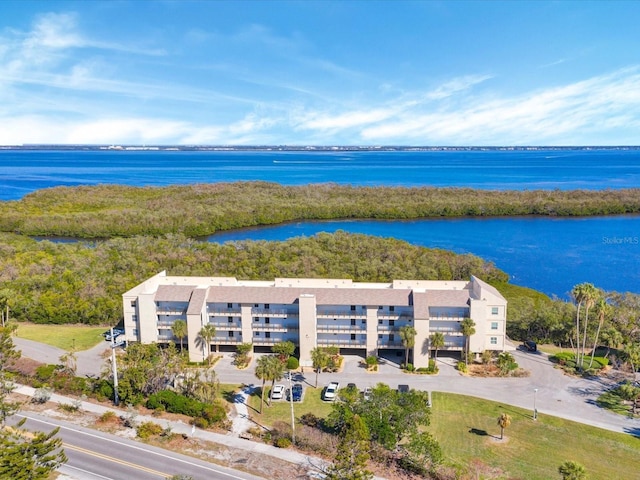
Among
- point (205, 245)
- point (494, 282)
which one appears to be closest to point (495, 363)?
point (494, 282)

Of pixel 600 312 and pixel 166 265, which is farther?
pixel 166 265

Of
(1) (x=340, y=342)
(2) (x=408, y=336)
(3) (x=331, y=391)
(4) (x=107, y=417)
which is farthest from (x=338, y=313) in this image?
(4) (x=107, y=417)

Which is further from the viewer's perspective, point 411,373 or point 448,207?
point 448,207

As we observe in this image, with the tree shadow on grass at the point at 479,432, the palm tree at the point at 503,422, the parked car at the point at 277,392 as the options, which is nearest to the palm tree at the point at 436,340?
the tree shadow on grass at the point at 479,432

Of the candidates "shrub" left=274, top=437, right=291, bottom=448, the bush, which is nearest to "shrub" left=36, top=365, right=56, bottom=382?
the bush

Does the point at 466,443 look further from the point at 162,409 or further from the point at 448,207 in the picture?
the point at 448,207

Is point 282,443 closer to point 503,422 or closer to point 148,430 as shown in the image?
point 148,430

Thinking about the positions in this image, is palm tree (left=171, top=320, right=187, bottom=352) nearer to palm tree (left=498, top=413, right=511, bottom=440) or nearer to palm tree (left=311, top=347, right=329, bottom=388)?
palm tree (left=311, top=347, right=329, bottom=388)
